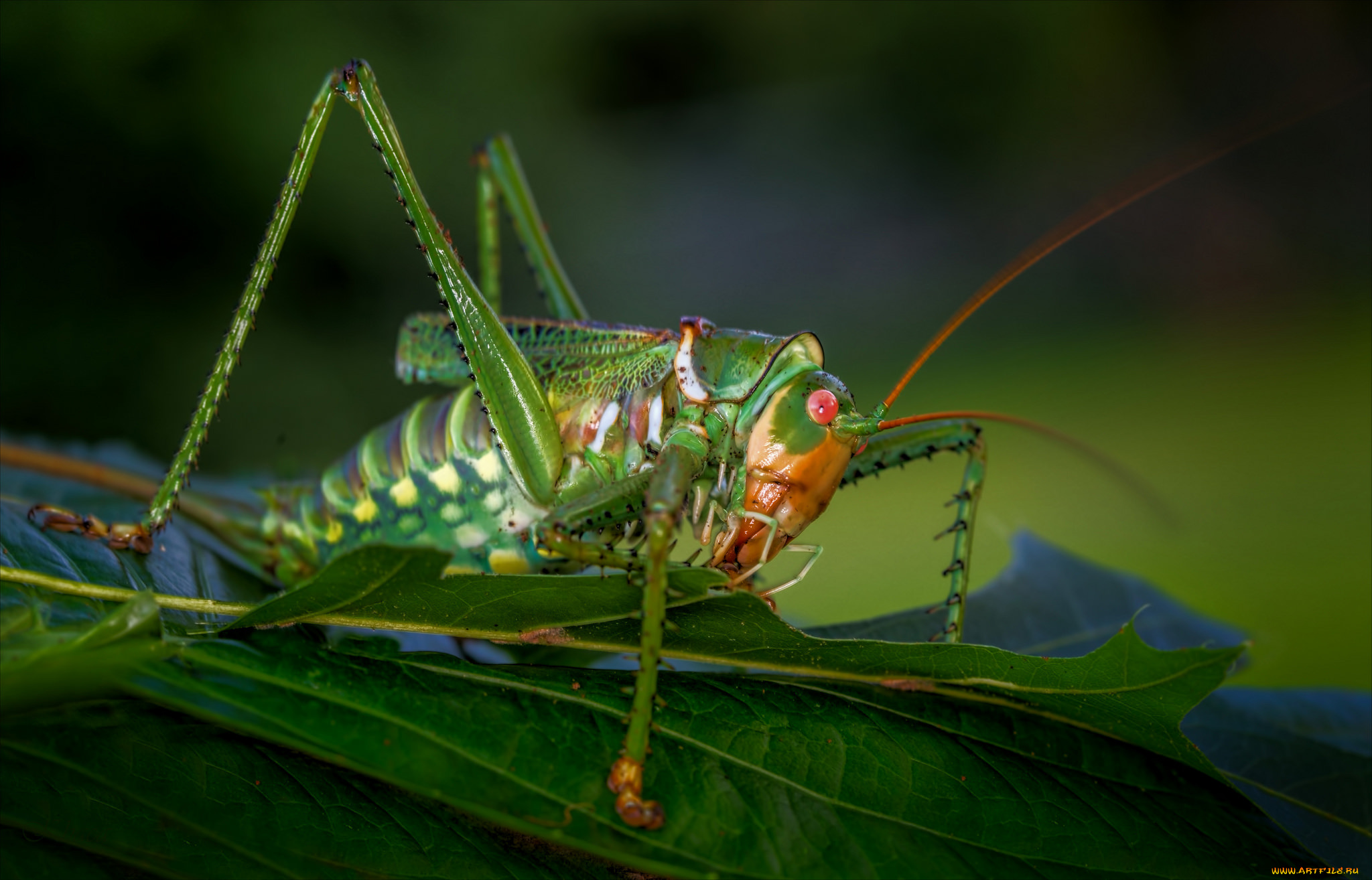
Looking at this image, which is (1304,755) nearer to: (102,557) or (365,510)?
(365,510)

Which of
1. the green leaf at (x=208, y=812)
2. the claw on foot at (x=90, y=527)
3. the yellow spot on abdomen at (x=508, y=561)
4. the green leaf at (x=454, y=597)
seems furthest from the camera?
the yellow spot on abdomen at (x=508, y=561)

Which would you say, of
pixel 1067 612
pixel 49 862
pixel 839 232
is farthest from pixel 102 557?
pixel 839 232

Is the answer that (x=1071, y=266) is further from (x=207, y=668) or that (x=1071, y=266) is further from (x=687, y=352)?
(x=207, y=668)

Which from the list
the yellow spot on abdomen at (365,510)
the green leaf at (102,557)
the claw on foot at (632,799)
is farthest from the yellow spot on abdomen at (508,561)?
the claw on foot at (632,799)

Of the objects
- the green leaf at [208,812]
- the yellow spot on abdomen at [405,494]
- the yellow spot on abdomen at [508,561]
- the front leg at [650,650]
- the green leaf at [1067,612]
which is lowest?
the green leaf at [208,812]

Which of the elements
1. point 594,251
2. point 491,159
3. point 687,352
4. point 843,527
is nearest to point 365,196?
point 594,251

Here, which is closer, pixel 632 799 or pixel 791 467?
pixel 632 799

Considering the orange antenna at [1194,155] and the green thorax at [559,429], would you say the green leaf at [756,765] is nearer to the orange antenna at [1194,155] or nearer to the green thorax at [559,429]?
the green thorax at [559,429]
